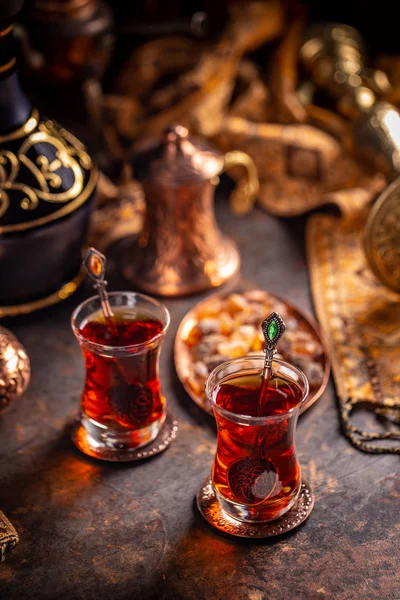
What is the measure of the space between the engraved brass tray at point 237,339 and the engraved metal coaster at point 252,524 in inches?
7.8

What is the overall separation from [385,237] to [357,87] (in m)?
0.65

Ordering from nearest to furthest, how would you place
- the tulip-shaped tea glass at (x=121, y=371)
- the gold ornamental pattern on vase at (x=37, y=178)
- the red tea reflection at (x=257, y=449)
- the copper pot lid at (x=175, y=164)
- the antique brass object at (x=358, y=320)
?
the red tea reflection at (x=257, y=449)
the tulip-shaped tea glass at (x=121, y=371)
the antique brass object at (x=358, y=320)
the gold ornamental pattern on vase at (x=37, y=178)
the copper pot lid at (x=175, y=164)

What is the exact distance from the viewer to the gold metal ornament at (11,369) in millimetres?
1381

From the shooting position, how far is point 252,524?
1.26 m

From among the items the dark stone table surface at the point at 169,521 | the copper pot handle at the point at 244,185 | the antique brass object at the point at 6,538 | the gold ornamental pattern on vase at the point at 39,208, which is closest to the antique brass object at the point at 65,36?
the gold ornamental pattern on vase at the point at 39,208

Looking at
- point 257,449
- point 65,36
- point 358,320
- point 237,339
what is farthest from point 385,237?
point 65,36

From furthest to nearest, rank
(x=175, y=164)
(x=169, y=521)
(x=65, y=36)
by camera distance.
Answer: (x=65, y=36), (x=175, y=164), (x=169, y=521)

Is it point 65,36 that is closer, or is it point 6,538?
point 6,538

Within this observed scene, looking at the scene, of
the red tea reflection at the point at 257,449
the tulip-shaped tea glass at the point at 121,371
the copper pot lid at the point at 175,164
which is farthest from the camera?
the copper pot lid at the point at 175,164

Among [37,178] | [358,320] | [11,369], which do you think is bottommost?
[358,320]

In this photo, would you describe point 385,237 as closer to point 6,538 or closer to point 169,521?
point 169,521

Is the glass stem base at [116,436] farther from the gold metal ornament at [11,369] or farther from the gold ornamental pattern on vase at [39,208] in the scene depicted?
the gold ornamental pattern on vase at [39,208]

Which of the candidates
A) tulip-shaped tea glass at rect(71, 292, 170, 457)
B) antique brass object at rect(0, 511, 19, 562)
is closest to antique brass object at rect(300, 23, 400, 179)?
tulip-shaped tea glass at rect(71, 292, 170, 457)

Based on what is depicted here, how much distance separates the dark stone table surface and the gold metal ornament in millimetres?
91
